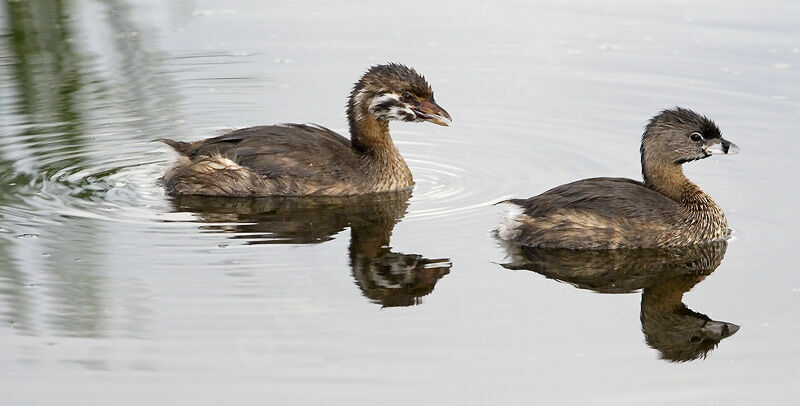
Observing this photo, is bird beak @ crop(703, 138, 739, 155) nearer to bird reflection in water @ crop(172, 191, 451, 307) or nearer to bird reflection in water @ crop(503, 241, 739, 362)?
bird reflection in water @ crop(503, 241, 739, 362)

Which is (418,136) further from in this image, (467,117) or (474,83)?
(474,83)

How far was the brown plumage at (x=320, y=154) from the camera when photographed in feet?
34.8

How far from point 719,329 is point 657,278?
39.4 inches

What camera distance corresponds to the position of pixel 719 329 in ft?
25.2

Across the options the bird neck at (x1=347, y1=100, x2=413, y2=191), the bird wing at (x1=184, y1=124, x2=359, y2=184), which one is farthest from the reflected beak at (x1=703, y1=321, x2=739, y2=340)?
the bird wing at (x1=184, y1=124, x2=359, y2=184)

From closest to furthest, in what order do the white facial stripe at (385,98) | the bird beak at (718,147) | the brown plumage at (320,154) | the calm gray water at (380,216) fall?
1. the calm gray water at (380,216)
2. the bird beak at (718,147)
3. the brown plumage at (320,154)
4. the white facial stripe at (385,98)

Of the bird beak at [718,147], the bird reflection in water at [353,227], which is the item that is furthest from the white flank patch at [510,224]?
the bird beak at [718,147]

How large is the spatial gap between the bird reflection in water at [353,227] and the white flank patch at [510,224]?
0.64 meters

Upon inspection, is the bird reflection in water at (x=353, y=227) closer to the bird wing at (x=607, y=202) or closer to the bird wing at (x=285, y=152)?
the bird wing at (x=285, y=152)

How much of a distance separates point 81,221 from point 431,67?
16.6ft

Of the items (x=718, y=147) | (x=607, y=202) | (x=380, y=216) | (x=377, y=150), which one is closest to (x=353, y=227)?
(x=380, y=216)

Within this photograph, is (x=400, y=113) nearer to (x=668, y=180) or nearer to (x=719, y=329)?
(x=668, y=180)

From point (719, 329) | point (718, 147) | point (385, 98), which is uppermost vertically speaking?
point (718, 147)

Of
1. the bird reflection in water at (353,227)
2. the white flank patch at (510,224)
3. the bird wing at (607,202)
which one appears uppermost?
the bird wing at (607,202)
